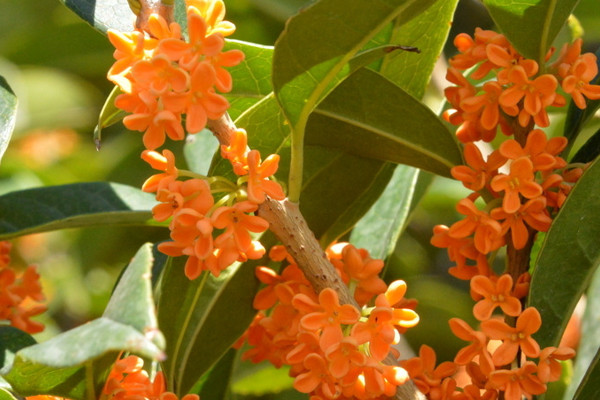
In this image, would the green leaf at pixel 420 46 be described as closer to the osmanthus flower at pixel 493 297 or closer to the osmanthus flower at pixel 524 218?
the osmanthus flower at pixel 524 218

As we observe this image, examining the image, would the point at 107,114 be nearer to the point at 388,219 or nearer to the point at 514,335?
the point at 514,335

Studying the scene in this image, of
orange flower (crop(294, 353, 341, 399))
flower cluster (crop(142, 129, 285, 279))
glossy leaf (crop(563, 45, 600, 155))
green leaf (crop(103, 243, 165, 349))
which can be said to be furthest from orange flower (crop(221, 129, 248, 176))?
glossy leaf (crop(563, 45, 600, 155))

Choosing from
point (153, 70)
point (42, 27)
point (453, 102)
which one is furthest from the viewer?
point (42, 27)

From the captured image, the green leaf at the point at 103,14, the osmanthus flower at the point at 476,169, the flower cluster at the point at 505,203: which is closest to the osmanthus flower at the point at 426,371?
the flower cluster at the point at 505,203

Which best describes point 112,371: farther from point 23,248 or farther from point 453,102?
point 23,248

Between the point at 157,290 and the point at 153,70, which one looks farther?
the point at 157,290

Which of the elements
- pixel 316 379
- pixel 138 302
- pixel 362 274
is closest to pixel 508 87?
pixel 362 274

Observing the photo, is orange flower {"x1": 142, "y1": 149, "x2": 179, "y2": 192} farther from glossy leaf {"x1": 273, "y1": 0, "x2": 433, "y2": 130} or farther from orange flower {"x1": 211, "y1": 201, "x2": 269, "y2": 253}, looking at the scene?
glossy leaf {"x1": 273, "y1": 0, "x2": 433, "y2": 130}

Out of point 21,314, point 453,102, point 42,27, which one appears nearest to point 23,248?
point 42,27
